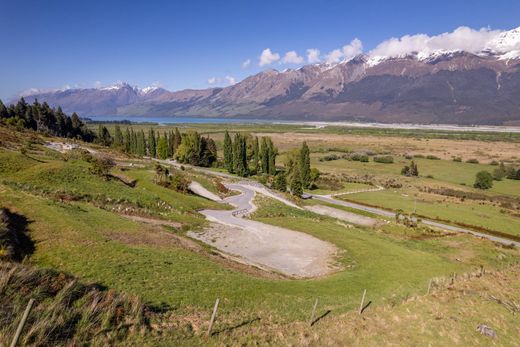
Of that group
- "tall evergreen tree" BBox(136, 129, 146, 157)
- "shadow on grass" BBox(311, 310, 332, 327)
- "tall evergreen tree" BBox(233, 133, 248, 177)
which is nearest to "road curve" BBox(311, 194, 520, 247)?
"tall evergreen tree" BBox(233, 133, 248, 177)

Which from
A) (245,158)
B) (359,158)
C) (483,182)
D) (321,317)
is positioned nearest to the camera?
(321,317)

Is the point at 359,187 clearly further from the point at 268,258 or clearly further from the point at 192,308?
the point at 192,308

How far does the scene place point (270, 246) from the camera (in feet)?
115

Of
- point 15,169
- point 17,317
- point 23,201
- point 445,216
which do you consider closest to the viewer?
point 17,317

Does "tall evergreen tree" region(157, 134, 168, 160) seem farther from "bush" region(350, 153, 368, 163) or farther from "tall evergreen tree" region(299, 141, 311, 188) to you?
"bush" region(350, 153, 368, 163)

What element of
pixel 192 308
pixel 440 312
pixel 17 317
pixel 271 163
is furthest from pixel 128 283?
pixel 271 163

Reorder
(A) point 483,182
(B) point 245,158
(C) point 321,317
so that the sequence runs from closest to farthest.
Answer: (C) point 321,317 → (B) point 245,158 → (A) point 483,182

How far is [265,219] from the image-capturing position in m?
46.9

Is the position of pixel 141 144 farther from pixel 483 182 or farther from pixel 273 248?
pixel 483 182

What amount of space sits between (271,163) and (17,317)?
9525cm

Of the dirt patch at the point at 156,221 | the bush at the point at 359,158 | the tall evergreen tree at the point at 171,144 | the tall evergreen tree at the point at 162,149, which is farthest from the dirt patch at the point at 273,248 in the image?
the bush at the point at 359,158

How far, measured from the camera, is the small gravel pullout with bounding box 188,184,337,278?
2969 cm

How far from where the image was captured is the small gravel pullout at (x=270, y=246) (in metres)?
29.7

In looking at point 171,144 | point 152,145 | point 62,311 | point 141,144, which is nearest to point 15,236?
point 62,311
